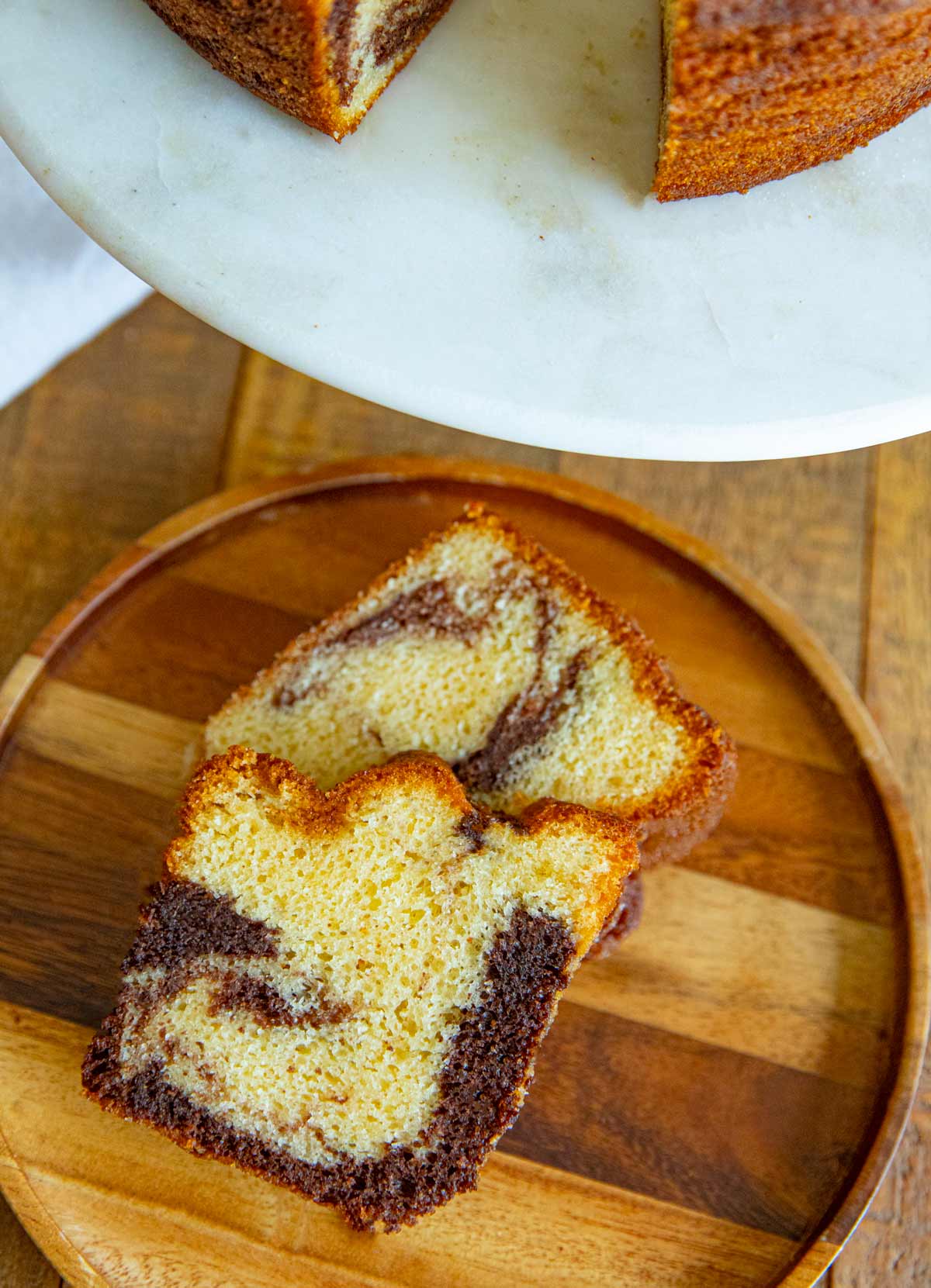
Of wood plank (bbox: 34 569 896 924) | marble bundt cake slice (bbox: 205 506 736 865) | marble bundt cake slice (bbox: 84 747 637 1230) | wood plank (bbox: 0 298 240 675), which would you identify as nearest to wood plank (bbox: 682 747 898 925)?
wood plank (bbox: 34 569 896 924)

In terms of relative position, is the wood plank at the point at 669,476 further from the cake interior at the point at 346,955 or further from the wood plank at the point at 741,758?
the cake interior at the point at 346,955

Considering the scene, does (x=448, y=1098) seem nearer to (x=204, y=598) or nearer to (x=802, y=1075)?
(x=802, y=1075)

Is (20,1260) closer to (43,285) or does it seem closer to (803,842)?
(803,842)

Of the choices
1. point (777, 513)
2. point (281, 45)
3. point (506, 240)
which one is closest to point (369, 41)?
point (281, 45)

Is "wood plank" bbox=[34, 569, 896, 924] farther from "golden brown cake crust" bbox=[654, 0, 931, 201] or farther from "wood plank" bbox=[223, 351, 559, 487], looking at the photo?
→ "golden brown cake crust" bbox=[654, 0, 931, 201]

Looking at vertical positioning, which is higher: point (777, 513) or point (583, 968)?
point (777, 513)

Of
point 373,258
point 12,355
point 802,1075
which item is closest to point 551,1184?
point 802,1075

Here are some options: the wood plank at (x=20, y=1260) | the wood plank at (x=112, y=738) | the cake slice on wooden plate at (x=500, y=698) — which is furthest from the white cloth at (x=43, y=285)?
the wood plank at (x=20, y=1260)
